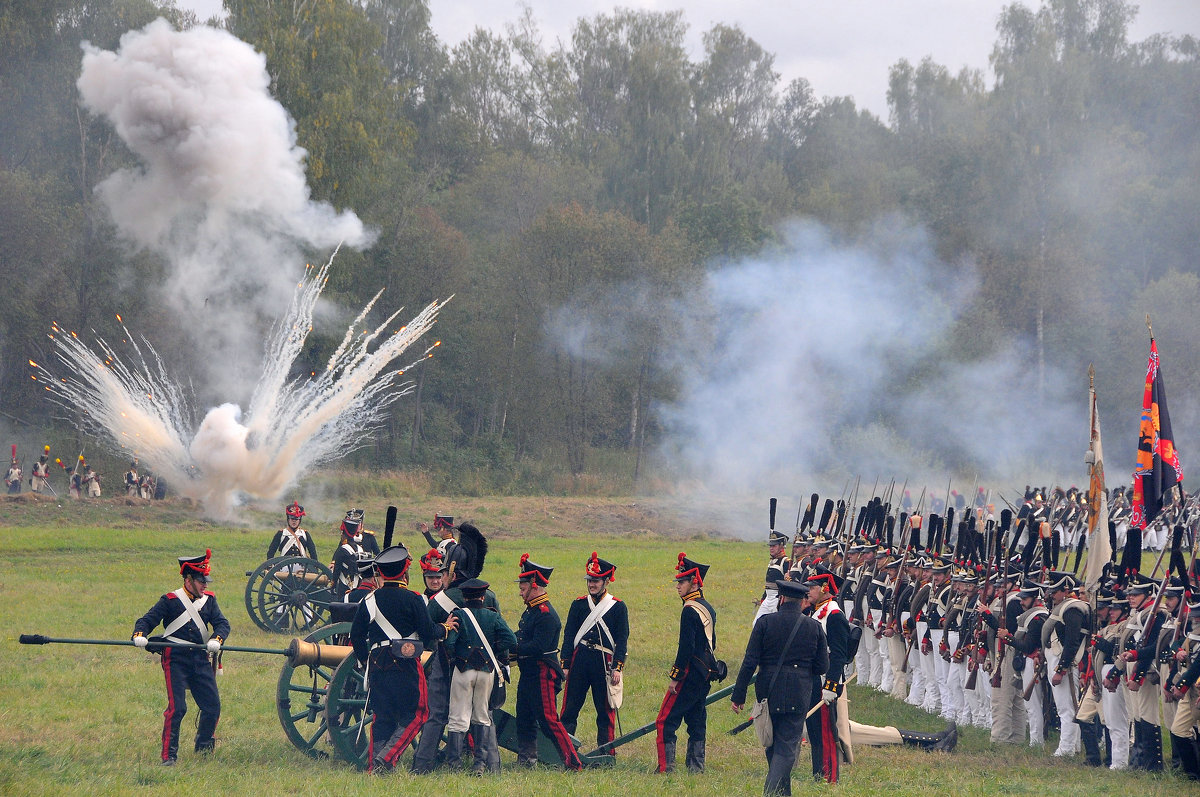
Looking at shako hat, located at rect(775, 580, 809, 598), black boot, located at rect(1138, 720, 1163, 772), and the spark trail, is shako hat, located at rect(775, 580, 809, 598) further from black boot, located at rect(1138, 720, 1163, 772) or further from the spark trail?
the spark trail

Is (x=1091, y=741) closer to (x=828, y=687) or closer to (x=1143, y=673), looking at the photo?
(x=1143, y=673)

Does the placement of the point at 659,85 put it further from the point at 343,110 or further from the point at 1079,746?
the point at 1079,746

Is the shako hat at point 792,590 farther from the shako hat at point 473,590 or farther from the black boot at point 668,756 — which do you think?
the shako hat at point 473,590

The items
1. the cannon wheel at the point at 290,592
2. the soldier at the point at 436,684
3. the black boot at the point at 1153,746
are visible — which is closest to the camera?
the soldier at the point at 436,684

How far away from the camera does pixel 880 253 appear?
2060 inches

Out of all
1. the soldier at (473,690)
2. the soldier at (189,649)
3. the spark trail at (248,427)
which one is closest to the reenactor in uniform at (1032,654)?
the soldier at (473,690)

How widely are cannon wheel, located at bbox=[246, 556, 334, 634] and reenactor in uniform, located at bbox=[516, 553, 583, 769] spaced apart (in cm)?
618

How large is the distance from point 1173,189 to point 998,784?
55908 millimetres

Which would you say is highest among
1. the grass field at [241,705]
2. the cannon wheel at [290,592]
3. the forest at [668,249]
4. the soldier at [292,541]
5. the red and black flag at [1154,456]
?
the forest at [668,249]

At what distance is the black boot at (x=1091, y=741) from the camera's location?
11.0 m

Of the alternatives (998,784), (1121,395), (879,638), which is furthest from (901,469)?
(998,784)

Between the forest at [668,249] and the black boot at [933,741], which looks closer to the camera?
the black boot at [933,741]

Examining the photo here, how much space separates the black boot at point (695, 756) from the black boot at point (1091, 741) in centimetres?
370

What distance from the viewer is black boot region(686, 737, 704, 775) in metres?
10.1
